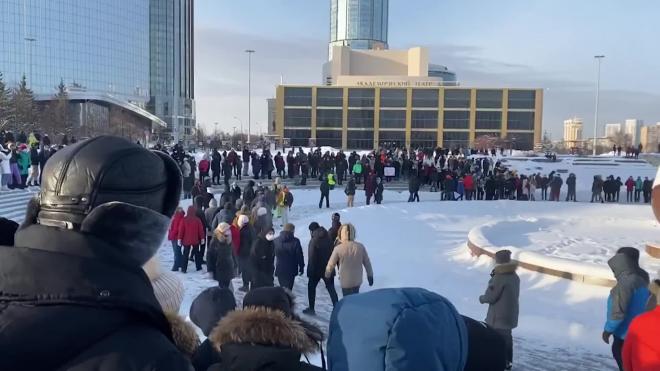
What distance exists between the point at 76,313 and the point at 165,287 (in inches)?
33.6

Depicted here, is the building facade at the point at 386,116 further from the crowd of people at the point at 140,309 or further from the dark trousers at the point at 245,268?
the crowd of people at the point at 140,309

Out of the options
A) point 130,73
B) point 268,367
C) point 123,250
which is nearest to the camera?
point 123,250

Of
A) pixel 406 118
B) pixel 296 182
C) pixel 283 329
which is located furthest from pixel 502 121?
pixel 283 329

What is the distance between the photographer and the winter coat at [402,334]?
170cm

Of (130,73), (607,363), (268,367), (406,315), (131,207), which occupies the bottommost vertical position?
(607,363)

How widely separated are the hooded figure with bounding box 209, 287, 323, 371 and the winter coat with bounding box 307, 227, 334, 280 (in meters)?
6.44

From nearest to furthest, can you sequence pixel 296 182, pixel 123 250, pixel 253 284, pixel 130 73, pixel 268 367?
pixel 123 250 → pixel 268 367 → pixel 253 284 → pixel 296 182 → pixel 130 73

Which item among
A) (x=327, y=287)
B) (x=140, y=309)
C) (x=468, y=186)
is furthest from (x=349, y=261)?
(x=468, y=186)

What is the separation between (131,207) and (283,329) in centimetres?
112

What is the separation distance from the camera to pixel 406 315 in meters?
1.71

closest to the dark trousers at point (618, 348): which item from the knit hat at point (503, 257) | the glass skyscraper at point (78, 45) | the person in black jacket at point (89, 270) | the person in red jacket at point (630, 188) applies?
the knit hat at point (503, 257)

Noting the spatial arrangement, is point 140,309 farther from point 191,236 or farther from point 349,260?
point 191,236

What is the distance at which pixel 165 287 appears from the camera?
6.66 feet

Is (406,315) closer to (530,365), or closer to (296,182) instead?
(530,365)
